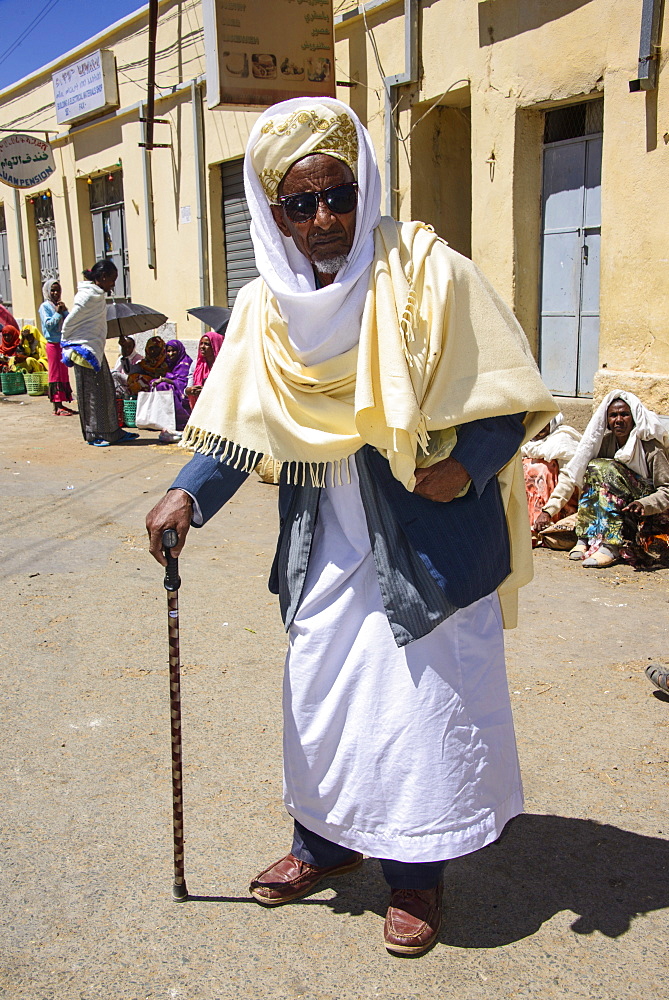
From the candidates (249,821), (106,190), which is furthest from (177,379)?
(249,821)

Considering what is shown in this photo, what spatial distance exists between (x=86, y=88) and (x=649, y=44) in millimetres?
11348

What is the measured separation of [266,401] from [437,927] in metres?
1.37

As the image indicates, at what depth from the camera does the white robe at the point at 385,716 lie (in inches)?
83.6

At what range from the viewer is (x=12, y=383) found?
15.2 meters

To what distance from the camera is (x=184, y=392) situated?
10305 mm

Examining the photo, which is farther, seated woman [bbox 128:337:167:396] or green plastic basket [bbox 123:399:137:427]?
green plastic basket [bbox 123:399:137:427]

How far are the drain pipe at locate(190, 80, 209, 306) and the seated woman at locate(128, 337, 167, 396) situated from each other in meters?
2.06

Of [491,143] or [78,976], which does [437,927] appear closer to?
[78,976]

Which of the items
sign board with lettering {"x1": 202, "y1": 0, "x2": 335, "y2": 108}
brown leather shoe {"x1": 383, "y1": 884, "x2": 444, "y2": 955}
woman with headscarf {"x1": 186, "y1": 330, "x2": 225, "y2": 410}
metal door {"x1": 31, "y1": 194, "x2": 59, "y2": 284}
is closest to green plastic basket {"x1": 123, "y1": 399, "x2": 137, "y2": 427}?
woman with headscarf {"x1": 186, "y1": 330, "x2": 225, "y2": 410}

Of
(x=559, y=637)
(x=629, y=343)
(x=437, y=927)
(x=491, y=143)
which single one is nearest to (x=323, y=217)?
(x=437, y=927)

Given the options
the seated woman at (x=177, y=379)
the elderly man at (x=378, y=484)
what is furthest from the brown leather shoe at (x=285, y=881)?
the seated woman at (x=177, y=379)

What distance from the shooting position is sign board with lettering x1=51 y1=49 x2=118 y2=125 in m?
14.1

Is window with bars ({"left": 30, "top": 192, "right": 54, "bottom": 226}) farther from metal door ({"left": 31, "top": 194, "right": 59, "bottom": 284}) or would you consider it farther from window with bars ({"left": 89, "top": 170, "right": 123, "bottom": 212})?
window with bars ({"left": 89, "top": 170, "right": 123, "bottom": 212})

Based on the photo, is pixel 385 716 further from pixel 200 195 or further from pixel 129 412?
pixel 200 195
